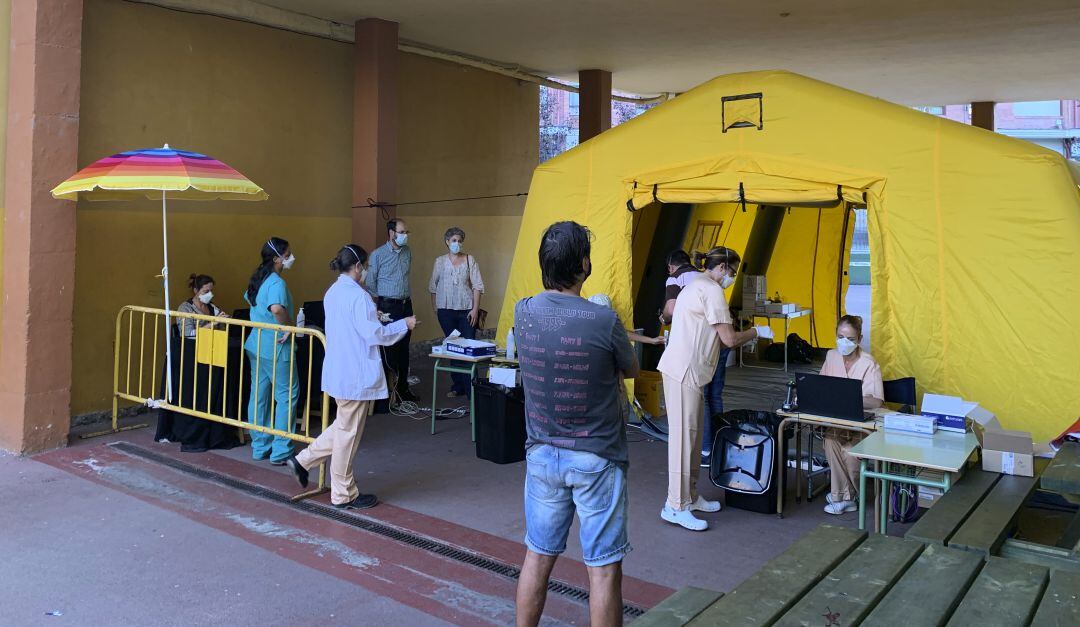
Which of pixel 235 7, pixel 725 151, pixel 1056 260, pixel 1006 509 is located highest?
pixel 235 7

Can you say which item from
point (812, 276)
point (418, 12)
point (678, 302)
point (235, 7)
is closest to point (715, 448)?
point (678, 302)

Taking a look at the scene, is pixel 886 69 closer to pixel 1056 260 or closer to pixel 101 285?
pixel 1056 260

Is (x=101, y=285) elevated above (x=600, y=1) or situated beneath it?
situated beneath

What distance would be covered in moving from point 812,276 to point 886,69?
10.6ft

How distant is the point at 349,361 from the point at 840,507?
325 cm

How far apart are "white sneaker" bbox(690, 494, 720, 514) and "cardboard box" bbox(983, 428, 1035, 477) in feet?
5.34

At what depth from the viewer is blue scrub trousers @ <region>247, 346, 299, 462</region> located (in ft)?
21.2

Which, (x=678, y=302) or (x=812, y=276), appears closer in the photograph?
(x=678, y=302)

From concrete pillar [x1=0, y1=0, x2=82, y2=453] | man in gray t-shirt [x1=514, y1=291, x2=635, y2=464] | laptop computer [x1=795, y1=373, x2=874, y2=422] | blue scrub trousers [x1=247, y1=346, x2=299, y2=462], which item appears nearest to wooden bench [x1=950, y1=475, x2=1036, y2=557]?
laptop computer [x1=795, y1=373, x2=874, y2=422]

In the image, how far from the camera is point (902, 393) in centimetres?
593

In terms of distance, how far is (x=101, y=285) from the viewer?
7.75 meters

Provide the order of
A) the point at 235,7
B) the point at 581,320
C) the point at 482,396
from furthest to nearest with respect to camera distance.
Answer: the point at 235,7 < the point at 482,396 < the point at 581,320

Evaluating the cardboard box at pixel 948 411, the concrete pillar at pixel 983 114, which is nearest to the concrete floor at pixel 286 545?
the cardboard box at pixel 948 411

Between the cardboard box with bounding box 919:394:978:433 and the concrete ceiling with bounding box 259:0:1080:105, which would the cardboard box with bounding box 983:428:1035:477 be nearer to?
the cardboard box with bounding box 919:394:978:433
